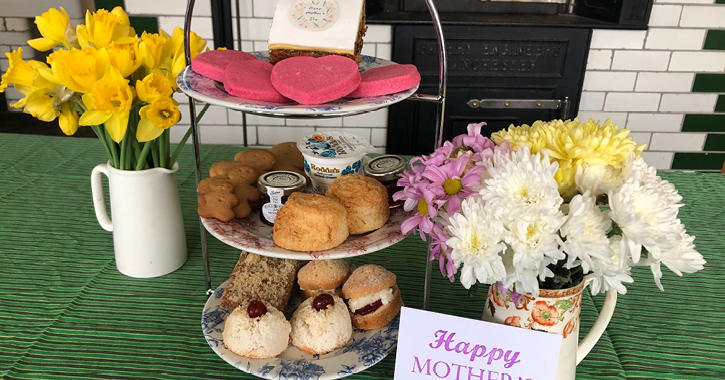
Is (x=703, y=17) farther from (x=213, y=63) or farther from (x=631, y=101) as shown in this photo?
(x=213, y=63)

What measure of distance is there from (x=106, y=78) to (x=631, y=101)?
2407mm

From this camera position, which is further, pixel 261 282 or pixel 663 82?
pixel 663 82

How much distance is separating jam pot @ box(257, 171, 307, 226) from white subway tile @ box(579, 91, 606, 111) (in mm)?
1998

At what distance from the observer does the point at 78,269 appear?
1.10 m

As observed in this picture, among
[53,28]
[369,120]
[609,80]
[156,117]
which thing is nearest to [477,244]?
[156,117]

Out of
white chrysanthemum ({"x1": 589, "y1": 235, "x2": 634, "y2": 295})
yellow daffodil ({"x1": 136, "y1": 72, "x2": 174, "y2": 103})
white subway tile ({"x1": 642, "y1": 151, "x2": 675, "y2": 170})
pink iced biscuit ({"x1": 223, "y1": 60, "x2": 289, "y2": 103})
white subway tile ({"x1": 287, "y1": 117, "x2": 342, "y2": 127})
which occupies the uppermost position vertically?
pink iced biscuit ({"x1": 223, "y1": 60, "x2": 289, "y2": 103})

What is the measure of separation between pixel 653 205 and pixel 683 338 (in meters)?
0.47

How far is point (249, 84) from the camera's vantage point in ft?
2.51

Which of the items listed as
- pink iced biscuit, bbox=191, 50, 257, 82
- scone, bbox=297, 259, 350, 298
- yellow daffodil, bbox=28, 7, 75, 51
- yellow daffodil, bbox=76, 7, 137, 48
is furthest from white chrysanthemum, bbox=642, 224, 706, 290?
yellow daffodil, bbox=28, 7, 75, 51

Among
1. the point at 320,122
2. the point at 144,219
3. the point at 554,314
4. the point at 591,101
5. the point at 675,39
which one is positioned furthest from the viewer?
the point at 320,122

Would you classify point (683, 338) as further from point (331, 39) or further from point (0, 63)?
point (0, 63)

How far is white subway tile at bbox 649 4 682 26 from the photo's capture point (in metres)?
2.35

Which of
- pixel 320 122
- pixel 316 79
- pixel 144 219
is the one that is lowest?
pixel 320 122

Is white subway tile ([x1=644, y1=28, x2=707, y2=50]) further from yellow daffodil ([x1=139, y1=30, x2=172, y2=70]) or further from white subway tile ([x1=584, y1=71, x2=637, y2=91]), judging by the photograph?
yellow daffodil ([x1=139, y1=30, x2=172, y2=70])
